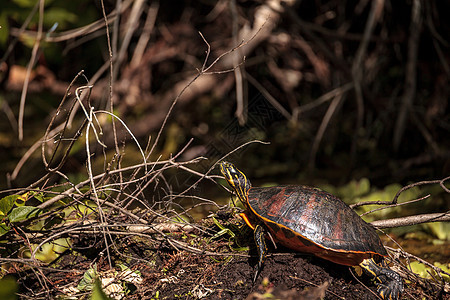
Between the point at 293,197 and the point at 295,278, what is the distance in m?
0.35

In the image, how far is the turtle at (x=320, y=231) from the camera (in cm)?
160

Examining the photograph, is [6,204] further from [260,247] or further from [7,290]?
[260,247]

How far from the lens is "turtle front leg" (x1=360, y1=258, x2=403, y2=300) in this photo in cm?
163

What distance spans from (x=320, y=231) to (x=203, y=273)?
1.83 feet

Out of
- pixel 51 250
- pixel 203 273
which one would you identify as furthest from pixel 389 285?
pixel 51 250

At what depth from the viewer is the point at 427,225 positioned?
2625 mm

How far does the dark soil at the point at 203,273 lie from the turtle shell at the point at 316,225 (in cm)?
9

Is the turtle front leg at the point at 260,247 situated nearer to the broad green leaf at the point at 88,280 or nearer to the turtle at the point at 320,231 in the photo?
the turtle at the point at 320,231

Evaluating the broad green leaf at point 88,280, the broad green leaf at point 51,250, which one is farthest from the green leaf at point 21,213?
the broad green leaf at point 88,280

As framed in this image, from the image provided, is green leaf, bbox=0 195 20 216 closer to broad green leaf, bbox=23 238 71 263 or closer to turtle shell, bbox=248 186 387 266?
broad green leaf, bbox=23 238 71 263

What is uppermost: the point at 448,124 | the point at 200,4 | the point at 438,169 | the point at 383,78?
the point at 200,4

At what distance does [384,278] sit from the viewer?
1.65 metres

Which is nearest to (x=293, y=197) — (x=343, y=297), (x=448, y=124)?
(x=343, y=297)

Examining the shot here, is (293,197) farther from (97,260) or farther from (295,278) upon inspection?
(97,260)
